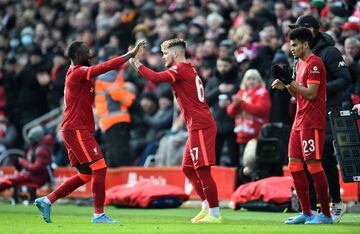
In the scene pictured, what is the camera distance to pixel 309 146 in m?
13.1

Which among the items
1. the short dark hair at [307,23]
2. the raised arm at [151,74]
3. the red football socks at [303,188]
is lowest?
the red football socks at [303,188]

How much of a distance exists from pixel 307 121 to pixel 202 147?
1.47 m

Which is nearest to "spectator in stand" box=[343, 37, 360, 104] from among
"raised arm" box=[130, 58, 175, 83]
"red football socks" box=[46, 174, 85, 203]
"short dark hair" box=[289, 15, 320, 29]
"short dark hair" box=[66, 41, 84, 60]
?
"short dark hair" box=[289, 15, 320, 29]

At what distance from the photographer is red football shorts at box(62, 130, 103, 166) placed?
1395 centimetres

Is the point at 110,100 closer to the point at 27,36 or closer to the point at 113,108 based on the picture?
the point at 113,108

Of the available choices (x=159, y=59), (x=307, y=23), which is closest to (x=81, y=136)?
(x=307, y=23)

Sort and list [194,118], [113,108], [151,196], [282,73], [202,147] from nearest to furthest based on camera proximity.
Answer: [282,73], [202,147], [194,118], [151,196], [113,108]

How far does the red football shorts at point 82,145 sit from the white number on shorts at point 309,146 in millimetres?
2781

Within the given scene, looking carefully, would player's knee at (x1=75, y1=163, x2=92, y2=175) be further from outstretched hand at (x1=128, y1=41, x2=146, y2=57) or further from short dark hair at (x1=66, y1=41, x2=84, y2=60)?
outstretched hand at (x1=128, y1=41, x2=146, y2=57)

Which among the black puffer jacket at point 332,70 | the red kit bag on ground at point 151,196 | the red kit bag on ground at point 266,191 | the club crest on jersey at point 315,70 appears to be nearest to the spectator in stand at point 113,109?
the red kit bag on ground at point 151,196

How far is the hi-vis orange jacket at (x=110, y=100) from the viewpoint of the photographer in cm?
2066

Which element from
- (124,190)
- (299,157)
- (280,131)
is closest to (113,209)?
(124,190)

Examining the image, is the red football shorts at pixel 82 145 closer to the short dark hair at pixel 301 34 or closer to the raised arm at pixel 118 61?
the raised arm at pixel 118 61

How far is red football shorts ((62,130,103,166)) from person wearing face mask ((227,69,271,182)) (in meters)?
5.10
